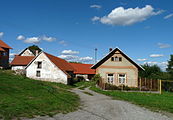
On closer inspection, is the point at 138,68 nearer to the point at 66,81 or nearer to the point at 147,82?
the point at 147,82

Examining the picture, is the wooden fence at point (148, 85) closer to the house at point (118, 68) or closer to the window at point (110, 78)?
the house at point (118, 68)

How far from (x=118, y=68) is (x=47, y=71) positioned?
43.5 feet

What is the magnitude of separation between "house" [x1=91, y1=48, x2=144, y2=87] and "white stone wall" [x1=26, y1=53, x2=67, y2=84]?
7212mm

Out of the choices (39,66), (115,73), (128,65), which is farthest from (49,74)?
(128,65)

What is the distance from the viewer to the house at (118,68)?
29.3 m

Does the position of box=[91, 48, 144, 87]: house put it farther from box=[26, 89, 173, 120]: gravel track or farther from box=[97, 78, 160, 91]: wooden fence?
box=[26, 89, 173, 120]: gravel track

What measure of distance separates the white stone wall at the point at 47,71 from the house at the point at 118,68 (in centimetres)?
721

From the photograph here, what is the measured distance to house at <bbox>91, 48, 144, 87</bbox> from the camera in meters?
29.3

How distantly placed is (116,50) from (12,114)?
23543 millimetres

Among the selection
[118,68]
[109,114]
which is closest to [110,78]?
[118,68]

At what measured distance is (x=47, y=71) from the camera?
34.4 m

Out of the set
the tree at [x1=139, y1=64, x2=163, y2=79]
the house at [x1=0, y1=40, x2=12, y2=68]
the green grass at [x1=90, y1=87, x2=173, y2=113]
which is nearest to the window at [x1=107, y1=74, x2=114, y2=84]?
the green grass at [x1=90, y1=87, x2=173, y2=113]

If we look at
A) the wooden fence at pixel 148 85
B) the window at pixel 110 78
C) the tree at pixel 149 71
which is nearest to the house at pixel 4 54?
the window at pixel 110 78

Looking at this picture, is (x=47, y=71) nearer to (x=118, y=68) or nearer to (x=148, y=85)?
(x=118, y=68)
